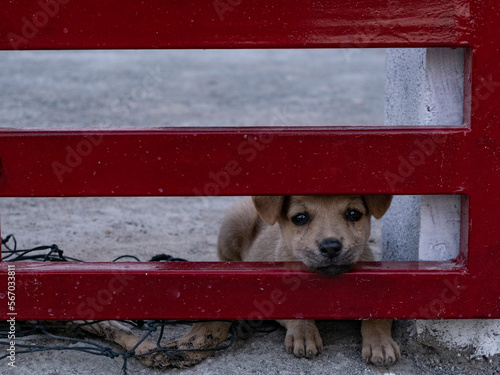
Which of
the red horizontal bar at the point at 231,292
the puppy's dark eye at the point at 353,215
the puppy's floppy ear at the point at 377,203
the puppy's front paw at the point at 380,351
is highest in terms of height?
the puppy's floppy ear at the point at 377,203

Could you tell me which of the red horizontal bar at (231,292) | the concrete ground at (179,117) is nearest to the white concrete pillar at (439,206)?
the concrete ground at (179,117)

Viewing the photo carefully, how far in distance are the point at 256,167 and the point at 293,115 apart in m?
7.15

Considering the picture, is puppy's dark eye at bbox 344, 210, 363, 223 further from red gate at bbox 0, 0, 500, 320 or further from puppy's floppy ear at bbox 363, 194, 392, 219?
red gate at bbox 0, 0, 500, 320

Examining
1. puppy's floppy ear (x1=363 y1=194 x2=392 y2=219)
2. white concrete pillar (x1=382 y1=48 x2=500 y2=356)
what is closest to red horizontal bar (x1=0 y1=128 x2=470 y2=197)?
white concrete pillar (x1=382 y1=48 x2=500 y2=356)

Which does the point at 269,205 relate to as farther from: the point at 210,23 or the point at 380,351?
the point at 210,23

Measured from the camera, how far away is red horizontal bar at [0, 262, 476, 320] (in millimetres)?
3068

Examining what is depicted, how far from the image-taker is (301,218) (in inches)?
140

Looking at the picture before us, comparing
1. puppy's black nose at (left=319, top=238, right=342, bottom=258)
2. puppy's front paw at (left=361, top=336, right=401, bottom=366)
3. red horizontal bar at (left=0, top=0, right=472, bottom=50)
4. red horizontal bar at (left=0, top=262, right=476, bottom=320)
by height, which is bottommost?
puppy's front paw at (left=361, top=336, right=401, bottom=366)

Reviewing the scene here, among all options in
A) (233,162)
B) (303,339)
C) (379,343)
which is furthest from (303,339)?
(233,162)

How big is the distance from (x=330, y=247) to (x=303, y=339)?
509 millimetres

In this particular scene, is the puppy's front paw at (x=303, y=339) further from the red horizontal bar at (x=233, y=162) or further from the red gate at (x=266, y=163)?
the red horizontal bar at (x=233, y=162)

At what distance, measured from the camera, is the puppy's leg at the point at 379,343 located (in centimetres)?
322

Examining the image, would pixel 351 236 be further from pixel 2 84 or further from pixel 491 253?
pixel 2 84

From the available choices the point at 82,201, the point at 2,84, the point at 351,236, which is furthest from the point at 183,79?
the point at 351,236
